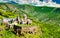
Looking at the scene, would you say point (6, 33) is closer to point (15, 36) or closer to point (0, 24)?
point (15, 36)

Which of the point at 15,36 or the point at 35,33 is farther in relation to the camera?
the point at 35,33

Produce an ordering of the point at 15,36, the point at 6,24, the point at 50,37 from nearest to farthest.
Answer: the point at 15,36 < the point at 6,24 < the point at 50,37

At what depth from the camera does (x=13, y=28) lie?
200 ft

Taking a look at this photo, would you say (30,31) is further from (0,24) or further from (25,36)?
(0,24)

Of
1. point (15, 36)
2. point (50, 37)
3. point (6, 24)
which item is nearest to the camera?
point (15, 36)

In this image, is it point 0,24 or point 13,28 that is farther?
point 0,24

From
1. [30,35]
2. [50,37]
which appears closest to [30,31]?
[30,35]

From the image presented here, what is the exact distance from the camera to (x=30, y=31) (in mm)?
61938

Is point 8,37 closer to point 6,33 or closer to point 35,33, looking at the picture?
point 6,33

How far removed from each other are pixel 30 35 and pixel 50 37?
24.1 m

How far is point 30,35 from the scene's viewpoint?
62.5 meters

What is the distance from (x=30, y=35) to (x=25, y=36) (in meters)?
2.33

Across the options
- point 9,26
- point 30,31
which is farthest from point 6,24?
point 30,31

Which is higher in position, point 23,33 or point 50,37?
point 23,33
